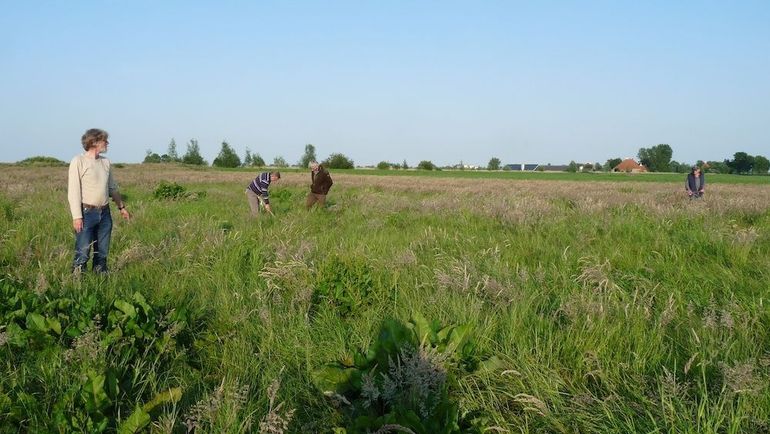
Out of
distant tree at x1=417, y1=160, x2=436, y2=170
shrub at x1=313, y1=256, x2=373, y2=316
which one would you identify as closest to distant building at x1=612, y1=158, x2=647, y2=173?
distant tree at x1=417, y1=160, x2=436, y2=170

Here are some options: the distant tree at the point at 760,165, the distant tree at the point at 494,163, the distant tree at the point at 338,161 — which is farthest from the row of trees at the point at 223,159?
the distant tree at the point at 760,165

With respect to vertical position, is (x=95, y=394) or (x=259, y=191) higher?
(x=259, y=191)

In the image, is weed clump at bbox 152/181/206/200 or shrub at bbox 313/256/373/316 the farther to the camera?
weed clump at bbox 152/181/206/200

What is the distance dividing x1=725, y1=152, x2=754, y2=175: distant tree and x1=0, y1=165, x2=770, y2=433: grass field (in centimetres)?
14143

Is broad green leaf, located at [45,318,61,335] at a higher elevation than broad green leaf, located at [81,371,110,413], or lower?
higher

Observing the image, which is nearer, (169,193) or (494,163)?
(169,193)

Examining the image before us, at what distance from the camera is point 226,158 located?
102875 mm

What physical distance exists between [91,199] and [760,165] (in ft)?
523

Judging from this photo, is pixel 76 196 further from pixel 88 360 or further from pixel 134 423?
pixel 134 423

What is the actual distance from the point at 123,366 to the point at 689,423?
123 inches

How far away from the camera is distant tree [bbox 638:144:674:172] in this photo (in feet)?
460

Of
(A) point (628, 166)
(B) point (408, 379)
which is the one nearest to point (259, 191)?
(B) point (408, 379)

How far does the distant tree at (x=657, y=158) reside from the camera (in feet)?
460

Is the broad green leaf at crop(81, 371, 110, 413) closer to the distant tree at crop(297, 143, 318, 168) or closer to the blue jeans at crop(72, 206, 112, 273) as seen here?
the blue jeans at crop(72, 206, 112, 273)
